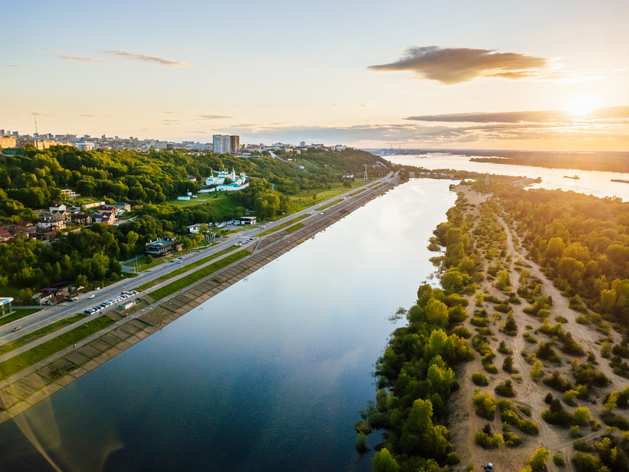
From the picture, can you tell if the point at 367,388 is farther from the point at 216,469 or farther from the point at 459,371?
the point at 216,469

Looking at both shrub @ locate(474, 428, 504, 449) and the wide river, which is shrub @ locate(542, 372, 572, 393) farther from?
the wide river

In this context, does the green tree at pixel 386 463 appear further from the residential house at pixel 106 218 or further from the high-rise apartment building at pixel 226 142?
the high-rise apartment building at pixel 226 142

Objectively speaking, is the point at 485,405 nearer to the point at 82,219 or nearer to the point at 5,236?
the point at 5,236

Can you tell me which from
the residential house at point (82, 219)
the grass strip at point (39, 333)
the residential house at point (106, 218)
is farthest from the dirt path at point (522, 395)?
the residential house at point (82, 219)

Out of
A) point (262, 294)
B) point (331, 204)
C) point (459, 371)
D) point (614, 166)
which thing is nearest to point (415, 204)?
point (331, 204)

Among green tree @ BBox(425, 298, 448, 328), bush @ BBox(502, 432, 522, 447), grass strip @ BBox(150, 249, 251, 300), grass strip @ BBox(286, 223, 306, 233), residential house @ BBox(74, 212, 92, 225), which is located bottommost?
grass strip @ BBox(286, 223, 306, 233)

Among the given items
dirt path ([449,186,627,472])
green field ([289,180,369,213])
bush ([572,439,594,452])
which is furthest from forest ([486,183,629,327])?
green field ([289,180,369,213])

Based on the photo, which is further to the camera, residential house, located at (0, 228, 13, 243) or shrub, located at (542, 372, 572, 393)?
residential house, located at (0, 228, 13, 243)
